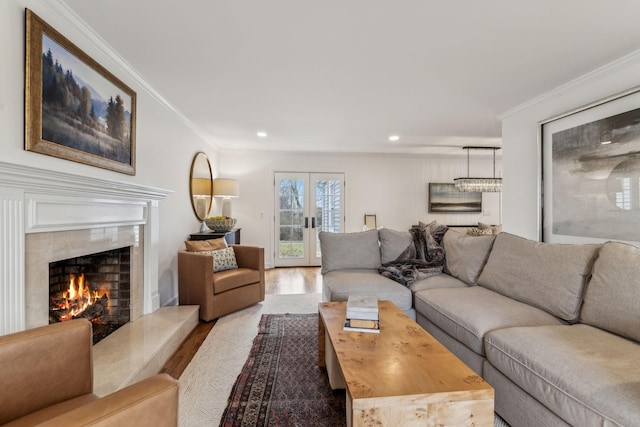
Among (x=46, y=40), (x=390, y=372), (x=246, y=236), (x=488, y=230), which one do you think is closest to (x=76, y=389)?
(x=390, y=372)

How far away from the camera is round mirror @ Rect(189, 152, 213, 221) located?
165 inches

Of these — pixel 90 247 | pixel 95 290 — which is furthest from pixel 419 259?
pixel 95 290

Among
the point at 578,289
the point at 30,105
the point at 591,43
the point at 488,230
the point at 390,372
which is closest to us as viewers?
the point at 390,372

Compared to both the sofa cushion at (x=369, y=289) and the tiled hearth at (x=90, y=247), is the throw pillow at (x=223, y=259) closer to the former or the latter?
the tiled hearth at (x=90, y=247)

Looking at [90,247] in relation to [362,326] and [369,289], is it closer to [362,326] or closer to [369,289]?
[362,326]

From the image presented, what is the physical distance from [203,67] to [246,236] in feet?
12.7

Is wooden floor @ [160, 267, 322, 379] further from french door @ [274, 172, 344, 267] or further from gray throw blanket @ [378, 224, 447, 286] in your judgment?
gray throw blanket @ [378, 224, 447, 286]

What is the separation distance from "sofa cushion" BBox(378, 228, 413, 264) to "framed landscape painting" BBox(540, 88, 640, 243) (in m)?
1.37

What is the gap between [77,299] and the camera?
7.28 ft

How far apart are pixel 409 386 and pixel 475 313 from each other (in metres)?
1.04

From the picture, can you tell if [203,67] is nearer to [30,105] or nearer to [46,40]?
[46,40]

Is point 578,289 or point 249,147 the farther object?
point 249,147

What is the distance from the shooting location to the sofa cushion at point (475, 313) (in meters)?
1.82

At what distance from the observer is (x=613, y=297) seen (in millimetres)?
1634
